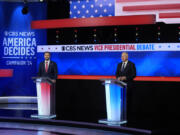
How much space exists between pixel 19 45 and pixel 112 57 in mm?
2628

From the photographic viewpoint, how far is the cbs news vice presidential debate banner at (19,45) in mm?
10289

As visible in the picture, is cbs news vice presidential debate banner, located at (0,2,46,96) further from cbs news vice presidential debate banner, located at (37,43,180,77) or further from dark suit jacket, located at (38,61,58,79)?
dark suit jacket, located at (38,61,58,79)

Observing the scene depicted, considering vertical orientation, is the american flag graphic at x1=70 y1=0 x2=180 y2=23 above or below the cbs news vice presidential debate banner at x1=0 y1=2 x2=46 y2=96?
above

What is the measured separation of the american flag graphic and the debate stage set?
25mm

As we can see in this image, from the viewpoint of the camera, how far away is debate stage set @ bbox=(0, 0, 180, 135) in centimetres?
659

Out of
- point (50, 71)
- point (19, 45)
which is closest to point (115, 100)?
point (50, 71)

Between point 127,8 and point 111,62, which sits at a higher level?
point 127,8

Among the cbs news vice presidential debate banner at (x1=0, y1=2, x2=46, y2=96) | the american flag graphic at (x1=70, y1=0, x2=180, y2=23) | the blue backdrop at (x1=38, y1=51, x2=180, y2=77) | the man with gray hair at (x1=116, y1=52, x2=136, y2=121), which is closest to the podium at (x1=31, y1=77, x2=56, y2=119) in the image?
the man with gray hair at (x1=116, y1=52, x2=136, y2=121)

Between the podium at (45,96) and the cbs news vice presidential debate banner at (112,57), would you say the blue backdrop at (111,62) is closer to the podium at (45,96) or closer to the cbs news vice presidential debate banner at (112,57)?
the cbs news vice presidential debate banner at (112,57)

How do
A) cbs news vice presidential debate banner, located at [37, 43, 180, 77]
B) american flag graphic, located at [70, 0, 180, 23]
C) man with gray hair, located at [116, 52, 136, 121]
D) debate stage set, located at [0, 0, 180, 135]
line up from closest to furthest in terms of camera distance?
→ debate stage set, located at [0, 0, 180, 135] < man with gray hair, located at [116, 52, 136, 121] < cbs news vice presidential debate banner, located at [37, 43, 180, 77] < american flag graphic, located at [70, 0, 180, 23]

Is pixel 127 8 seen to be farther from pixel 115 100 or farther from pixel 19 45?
pixel 115 100

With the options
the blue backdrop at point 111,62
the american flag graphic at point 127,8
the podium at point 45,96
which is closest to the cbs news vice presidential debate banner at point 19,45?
the blue backdrop at point 111,62

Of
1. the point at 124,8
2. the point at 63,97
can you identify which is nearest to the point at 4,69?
the point at 63,97

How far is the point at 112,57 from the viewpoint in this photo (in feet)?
31.8
